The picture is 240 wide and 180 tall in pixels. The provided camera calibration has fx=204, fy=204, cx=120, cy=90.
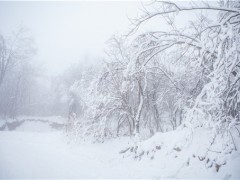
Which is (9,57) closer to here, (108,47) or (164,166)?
(108,47)

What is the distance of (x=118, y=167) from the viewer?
865cm

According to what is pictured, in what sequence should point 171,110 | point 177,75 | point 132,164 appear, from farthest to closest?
1. point 171,110
2. point 177,75
3. point 132,164

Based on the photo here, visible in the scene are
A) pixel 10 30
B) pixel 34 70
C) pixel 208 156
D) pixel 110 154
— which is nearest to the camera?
pixel 208 156

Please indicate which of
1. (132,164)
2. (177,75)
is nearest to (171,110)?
(177,75)

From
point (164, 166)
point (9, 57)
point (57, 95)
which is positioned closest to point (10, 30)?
point (9, 57)

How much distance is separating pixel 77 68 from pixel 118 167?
125ft

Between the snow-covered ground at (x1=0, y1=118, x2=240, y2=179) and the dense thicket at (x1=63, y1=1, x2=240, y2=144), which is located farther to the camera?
the snow-covered ground at (x1=0, y1=118, x2=240, y2=179)

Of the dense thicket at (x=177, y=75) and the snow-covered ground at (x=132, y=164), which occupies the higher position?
the dense thicket at (x=177, y=75)

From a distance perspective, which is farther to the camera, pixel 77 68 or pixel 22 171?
pixel 77 68

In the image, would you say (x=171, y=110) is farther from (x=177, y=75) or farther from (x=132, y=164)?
(x=132, y=164)

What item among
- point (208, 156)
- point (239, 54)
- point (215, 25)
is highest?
point (215, 25)

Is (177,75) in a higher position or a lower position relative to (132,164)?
higher

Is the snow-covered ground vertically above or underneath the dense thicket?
underneath

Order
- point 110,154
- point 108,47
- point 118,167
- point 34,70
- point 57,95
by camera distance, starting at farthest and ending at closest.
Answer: point 57,95 < point 34,70 < point 108,47 < point 110,154 < point 118,167
